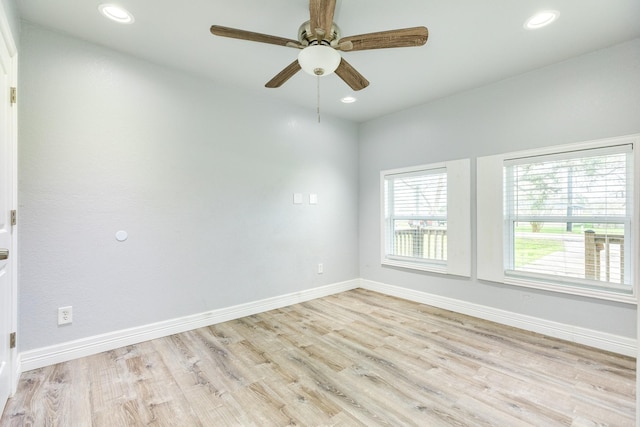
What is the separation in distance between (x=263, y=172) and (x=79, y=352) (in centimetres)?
234

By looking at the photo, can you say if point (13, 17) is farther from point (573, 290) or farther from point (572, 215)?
point (573, 290)

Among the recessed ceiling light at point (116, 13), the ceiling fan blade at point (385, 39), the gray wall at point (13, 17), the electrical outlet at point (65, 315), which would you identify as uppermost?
the recessed ceiling light at point (116, 13)

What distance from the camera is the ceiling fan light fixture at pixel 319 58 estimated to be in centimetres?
180

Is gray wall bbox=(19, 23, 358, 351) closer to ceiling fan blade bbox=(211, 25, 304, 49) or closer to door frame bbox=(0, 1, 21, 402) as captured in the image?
door frame bbox=(0, 1, 21, 402)

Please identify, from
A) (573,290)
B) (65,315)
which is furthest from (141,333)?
(573,290)

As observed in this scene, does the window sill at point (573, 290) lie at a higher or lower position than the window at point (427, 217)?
lower

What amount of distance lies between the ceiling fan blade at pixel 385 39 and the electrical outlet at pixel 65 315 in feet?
9.36

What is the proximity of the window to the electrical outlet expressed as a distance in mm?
3474

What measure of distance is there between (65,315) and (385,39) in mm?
3115

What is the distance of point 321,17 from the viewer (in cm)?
164

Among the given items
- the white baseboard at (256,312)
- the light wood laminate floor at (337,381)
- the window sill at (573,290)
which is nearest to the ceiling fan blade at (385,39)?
the light wood laminate floor at (337,381)

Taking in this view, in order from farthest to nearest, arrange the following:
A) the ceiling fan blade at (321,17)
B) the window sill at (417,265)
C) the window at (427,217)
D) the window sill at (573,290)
A: the window sill at (417,265)
the window at (427,217)
the window sill at (573,290)
the ceiling fan blade at (321,17)

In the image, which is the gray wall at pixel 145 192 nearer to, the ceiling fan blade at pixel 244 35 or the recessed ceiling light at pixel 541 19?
the ceiling fan blade at pixel 244 35

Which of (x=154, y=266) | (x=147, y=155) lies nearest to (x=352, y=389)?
(x=154, y=266)
